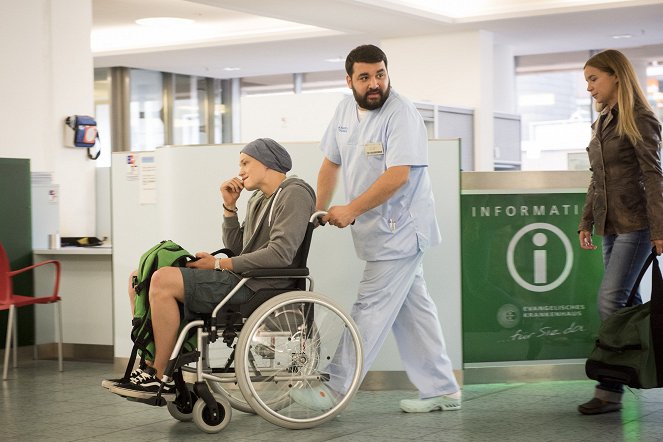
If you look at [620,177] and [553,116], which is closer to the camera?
[620,177]

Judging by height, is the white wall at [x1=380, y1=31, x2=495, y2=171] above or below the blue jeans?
above

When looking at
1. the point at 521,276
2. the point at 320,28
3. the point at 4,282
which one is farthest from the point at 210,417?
the point at 320,28

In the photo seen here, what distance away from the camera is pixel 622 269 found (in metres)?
4.11

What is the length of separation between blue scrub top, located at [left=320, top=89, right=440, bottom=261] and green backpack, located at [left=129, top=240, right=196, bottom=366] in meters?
0.76

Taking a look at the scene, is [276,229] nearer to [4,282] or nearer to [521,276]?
[521,276]

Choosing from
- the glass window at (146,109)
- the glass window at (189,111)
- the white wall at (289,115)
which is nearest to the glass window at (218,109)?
the glass window at (189,111)

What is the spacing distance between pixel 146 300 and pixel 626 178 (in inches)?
75.2

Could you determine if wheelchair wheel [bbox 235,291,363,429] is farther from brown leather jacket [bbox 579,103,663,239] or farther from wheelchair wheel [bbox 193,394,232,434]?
brown leather jacket [bbox 579,103,663,239]

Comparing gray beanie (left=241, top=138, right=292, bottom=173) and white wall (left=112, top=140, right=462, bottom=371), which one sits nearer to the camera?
gray beanie (left=241, top=138, right=292, bottom=173)

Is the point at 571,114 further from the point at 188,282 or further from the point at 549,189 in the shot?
the point at 188,282

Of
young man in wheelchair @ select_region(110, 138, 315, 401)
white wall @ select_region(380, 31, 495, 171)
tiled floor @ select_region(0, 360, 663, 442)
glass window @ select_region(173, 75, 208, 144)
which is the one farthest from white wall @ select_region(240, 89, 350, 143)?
glass window @ select_region(173, 75, 208, 144)

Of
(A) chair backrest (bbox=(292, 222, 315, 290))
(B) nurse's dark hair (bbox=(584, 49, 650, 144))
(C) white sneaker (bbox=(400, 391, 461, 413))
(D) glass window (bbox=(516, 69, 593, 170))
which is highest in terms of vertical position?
(D) glass window (bbox=(516, 69, 593, 170))

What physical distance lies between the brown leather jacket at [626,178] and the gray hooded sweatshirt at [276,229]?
45.8 inches

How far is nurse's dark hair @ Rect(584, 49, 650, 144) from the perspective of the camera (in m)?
4.08
